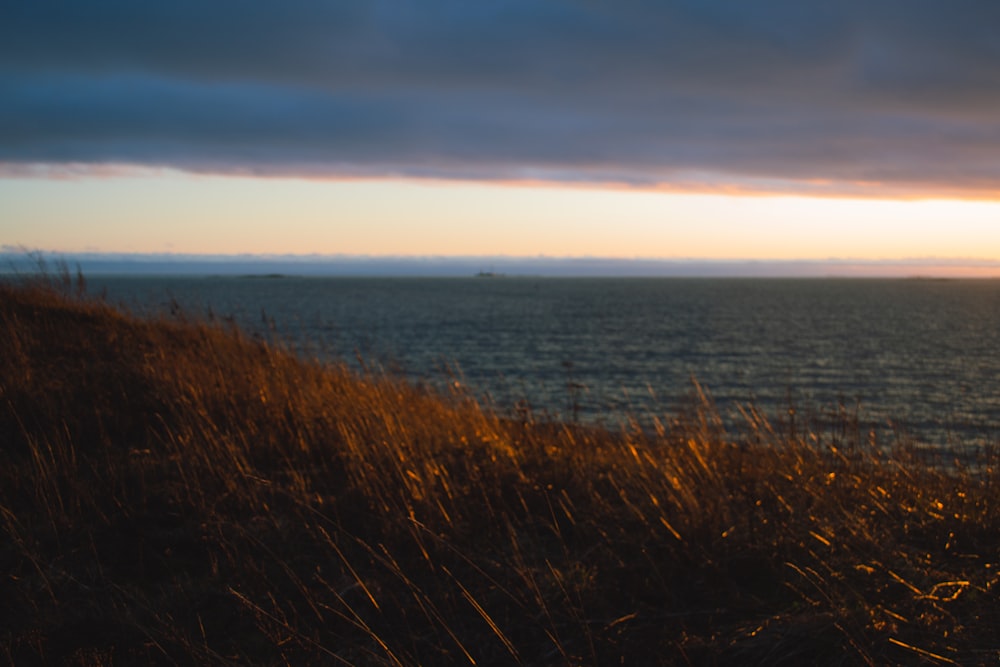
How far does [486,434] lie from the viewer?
19.8ft

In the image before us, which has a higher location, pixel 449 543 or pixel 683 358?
pixel 449 543

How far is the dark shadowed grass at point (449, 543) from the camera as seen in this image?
10.5 feet

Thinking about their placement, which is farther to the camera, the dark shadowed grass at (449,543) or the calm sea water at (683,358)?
the calm sea water at (683,358)

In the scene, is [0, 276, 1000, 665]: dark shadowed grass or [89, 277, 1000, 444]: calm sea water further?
[89, 277, 1000, 444]: calm sea water

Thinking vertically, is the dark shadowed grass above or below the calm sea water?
above

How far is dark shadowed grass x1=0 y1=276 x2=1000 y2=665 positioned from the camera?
126 inches

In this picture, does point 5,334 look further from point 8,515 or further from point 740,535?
point 740,535

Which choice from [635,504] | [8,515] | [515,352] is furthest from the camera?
[515,352]

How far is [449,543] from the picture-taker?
13.3ft

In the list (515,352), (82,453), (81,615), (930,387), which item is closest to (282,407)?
(82,453)

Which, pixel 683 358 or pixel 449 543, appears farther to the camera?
pixel 683 358

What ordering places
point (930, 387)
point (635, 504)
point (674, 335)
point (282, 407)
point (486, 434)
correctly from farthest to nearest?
point (674, 335) → point (930, 387) → point (282, 407) → point (486, 434) → point (635, 504)

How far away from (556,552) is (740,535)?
1076 millimetres

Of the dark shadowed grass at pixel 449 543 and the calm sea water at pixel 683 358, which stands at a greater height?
the dark shadowed grass at pixel 449 543
